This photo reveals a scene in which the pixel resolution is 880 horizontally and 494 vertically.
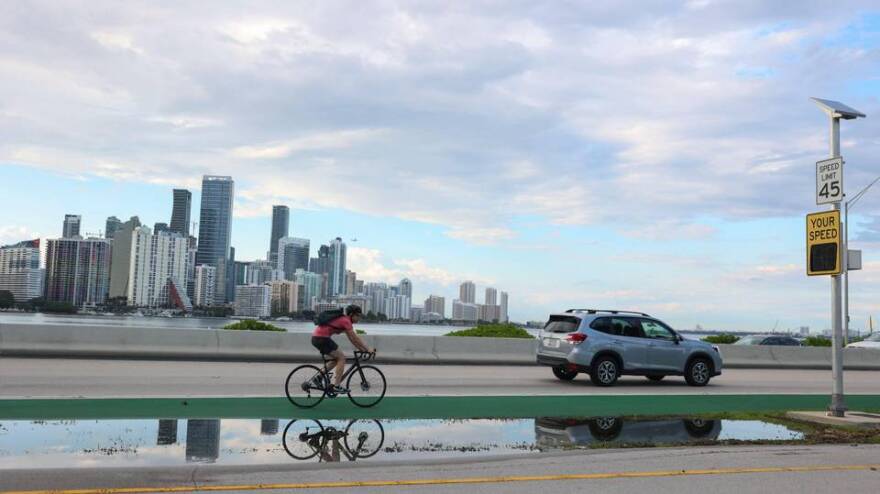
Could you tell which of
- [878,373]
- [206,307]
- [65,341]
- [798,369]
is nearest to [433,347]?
[65,341]

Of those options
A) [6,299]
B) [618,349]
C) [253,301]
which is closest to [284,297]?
[253,301]

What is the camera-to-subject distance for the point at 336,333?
40.7 feet

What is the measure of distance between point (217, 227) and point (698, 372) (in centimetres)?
A: 8467

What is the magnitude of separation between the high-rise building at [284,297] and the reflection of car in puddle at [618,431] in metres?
38.5

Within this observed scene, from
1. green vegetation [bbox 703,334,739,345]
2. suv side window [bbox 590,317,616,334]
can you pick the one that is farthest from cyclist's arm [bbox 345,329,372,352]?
green vegetation [bbox 703,334,739,345]

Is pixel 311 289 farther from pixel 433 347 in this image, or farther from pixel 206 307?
pixel 433 347

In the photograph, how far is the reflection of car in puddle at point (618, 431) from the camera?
1023cm

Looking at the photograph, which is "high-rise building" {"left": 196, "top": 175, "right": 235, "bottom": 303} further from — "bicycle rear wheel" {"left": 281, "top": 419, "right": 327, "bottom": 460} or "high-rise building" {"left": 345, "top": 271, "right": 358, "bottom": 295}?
"bicycle rear wheel" {"left": 281, "top": 419, "right": 327, "bottom": 460}

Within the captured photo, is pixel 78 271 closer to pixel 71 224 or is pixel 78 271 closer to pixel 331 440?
pixel 71 224

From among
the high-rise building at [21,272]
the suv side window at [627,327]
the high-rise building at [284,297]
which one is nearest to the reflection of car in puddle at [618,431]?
the suv side window at [627,327]

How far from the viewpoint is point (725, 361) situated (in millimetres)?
27297

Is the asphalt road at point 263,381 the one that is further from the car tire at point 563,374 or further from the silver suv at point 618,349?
the silver suv at point 618,349

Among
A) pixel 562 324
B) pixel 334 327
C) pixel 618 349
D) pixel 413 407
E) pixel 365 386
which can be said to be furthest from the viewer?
pixel 562 324

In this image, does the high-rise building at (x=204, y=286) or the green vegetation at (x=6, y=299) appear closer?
the green vegetation at (x=6, y=299)
